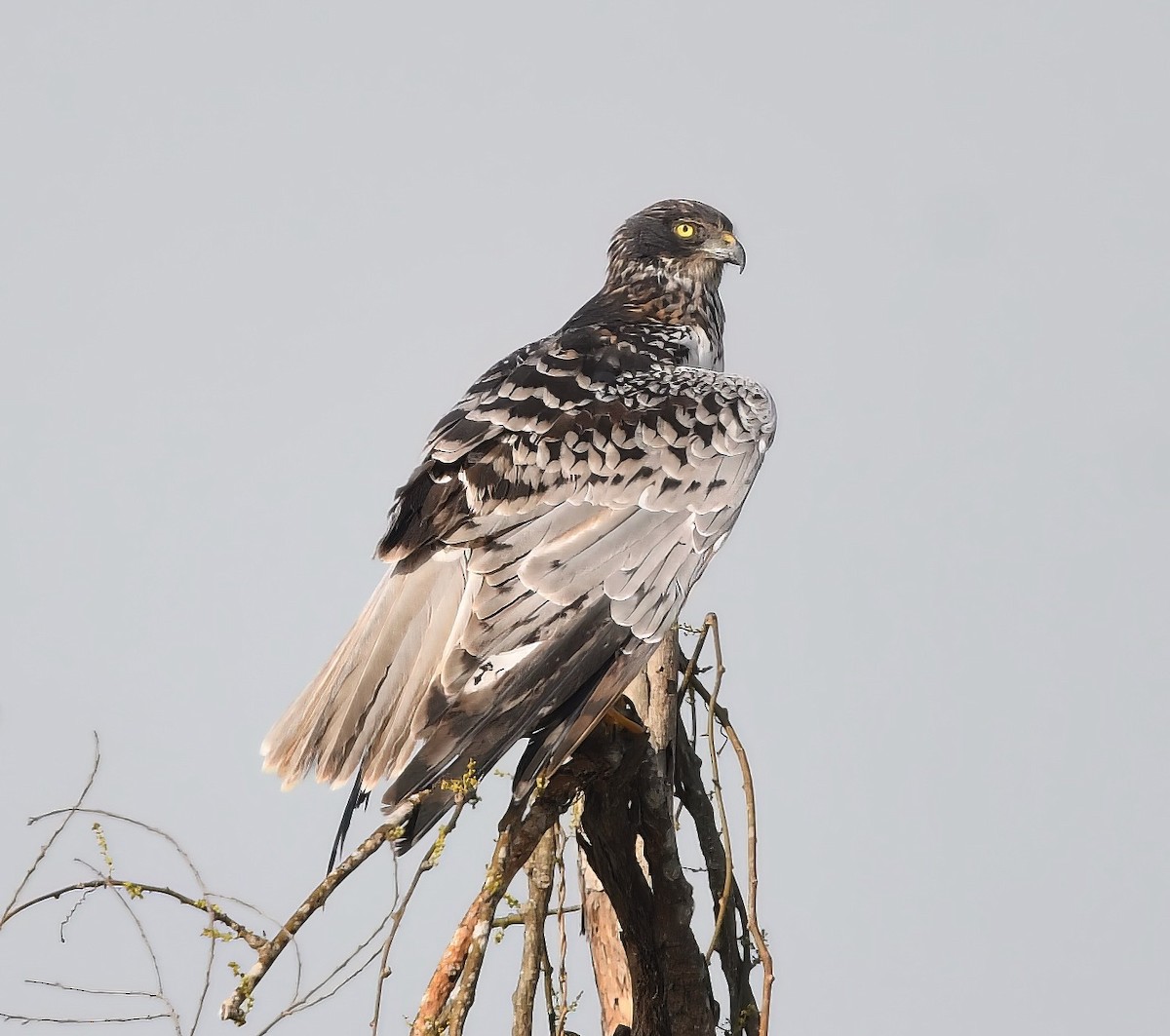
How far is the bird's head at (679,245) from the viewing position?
7.09 metres

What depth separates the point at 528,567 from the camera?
15.3 ft

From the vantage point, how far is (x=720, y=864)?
4691 mm

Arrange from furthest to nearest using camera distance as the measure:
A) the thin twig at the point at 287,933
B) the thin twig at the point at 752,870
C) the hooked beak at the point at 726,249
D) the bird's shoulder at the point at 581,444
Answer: the hooked beak at the point at 726,249 → the bird's shoulder at the point at 581,444 → the thin twig at the point at 752,870 → the thin twig at the point at 287,933

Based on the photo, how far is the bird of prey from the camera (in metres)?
4.14

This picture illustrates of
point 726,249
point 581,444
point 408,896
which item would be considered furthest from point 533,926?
point 726,249

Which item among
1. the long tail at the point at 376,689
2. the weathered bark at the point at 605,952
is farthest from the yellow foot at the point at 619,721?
the weathered bark at the point at 605,952

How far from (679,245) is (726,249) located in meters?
0.25

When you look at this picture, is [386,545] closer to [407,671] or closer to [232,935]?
[407,671]

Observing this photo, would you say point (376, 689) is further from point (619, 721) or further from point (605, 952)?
point (605, 952)

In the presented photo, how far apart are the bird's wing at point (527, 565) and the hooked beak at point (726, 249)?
162cm

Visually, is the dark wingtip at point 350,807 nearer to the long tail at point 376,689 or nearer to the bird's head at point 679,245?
the long tail at point 376,689

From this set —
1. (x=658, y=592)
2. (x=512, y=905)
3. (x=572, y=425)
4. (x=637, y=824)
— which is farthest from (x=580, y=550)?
(x=512, y=905)

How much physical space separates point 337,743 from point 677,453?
160cm

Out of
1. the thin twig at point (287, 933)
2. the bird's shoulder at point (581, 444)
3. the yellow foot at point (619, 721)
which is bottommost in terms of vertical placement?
the thin twig at point (287, 933)
